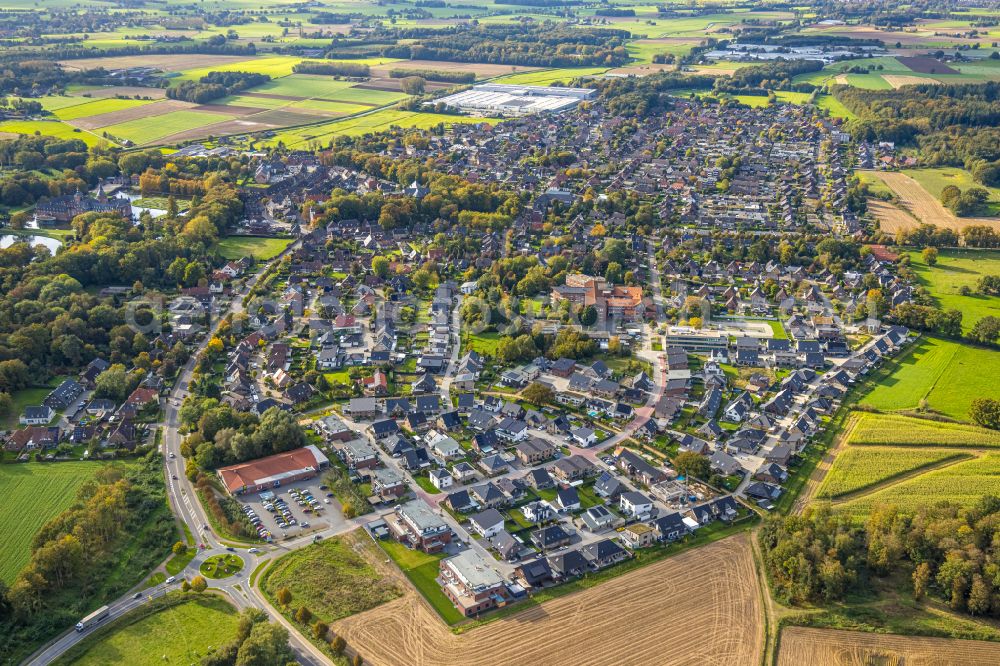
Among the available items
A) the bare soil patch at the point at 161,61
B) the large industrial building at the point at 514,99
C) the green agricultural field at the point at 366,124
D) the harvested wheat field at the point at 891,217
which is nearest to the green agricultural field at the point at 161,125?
the green agricultural field at the point at 366,124

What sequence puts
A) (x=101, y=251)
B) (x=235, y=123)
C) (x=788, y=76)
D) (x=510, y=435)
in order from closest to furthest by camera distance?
1. (x=510, y=435)
2. (x=101, y=251)
3. (x=235, y=123)
4. (x=788, y=76)

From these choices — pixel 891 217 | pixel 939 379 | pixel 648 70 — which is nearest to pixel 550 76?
pixel 648 70

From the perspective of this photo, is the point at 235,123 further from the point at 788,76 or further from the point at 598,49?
the point at 788,76

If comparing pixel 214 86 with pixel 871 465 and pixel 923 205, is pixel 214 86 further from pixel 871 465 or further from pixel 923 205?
pixel 871 465

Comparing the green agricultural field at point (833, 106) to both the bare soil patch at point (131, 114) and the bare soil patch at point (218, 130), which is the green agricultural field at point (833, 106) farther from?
the bare soil patch at point (131, 114)

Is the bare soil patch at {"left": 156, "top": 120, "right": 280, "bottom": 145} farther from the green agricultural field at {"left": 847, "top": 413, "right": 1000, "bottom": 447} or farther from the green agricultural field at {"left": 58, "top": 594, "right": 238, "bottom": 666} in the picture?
the green agricultural field at {"left": 847, "top": 413, "right": 1000, "bottom": 447}

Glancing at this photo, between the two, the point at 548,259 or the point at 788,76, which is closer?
the point at 548,259

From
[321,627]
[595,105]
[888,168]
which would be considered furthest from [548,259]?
[595,105]

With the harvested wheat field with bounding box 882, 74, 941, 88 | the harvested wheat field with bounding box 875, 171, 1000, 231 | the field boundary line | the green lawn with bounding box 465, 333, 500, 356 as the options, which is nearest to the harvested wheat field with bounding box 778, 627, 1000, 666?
the field boundary line
